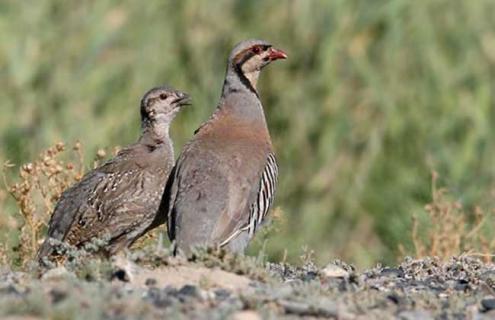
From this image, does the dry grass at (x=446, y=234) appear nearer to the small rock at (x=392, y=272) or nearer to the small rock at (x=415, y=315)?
the small rock at (x=392, y=272)

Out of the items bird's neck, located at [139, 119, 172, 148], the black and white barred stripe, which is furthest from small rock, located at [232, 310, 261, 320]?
bird's neck, located at [139, 119, 172, 148]

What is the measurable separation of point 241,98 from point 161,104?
2.51ft

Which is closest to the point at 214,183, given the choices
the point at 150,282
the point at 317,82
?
the point at 150,282

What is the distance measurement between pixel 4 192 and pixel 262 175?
80.7 inches

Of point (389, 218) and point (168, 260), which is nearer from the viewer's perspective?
point (168, 260)

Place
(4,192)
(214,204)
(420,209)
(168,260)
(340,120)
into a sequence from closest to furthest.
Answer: (168,260) < (214,204) < (4,192) < (420,209) < (340,120)

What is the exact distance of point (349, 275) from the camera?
8328 millimetres

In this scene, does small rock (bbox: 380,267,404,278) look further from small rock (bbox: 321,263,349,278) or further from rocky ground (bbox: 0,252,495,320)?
small rock (bbox: 321,263,349,278)

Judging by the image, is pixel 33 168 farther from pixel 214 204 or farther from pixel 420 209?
pixel 420 209

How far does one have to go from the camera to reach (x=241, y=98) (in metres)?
10.5

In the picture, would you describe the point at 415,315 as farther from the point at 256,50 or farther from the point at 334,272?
the point at 256,50

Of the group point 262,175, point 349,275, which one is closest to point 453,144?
point 262,175

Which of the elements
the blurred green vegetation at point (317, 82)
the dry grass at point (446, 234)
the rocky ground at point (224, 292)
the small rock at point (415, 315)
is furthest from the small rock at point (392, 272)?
the blurred green vegetation at point (317, 82)

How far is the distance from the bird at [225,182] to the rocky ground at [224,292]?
26.3 inches
